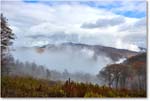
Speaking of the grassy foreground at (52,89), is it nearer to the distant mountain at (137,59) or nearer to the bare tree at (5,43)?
the bare tree at (5,43)

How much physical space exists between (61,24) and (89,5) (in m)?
0.25

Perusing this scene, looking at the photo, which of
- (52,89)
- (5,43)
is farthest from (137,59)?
(5,43)

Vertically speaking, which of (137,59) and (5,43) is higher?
(5,43)

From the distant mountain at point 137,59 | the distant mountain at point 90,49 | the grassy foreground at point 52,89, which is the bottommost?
the grassy foreground at point 52,89

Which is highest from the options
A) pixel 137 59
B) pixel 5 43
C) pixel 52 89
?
pixel 5 43

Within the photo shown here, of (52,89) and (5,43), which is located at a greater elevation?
(5,43)

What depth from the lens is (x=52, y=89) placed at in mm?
1974

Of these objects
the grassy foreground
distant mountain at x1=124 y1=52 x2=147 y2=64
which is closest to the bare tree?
the grassy foreground

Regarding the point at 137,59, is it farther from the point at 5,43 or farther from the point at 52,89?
the point at 5,43

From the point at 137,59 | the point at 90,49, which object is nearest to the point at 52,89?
the point at 90,49

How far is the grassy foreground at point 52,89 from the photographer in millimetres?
1965

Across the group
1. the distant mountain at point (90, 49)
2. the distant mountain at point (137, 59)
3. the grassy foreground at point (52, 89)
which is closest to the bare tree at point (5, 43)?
the grassy foreground at point (52, 89)

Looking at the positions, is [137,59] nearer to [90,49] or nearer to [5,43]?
[90,49]

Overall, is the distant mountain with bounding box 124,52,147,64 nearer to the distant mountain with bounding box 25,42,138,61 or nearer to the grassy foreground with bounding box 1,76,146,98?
the distant mountain with bounding box 25,42,138,61
